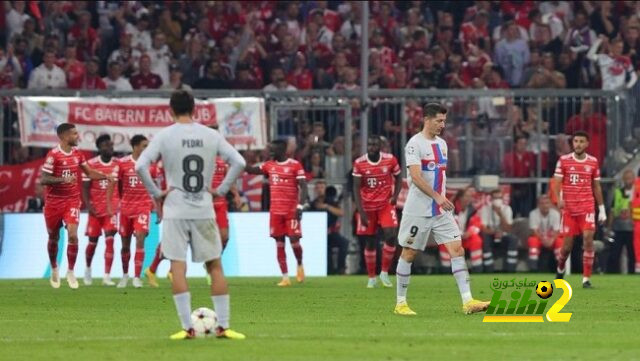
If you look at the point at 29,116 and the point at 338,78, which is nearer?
the point at 29,116

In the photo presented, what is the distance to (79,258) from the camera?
97.3 ft

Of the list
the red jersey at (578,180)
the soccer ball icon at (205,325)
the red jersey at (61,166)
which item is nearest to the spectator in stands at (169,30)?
the red jersey at (61,166)

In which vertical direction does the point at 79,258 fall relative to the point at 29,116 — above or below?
below

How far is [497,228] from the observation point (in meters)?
31.8

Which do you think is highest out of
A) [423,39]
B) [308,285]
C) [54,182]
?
[423,39]

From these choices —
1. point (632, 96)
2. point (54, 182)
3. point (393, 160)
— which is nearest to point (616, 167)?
point (632, 96)

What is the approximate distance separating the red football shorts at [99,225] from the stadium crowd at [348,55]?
4.52 meters

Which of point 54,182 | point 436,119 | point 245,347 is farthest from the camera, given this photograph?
point 54,182

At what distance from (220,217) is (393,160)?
2.93 m

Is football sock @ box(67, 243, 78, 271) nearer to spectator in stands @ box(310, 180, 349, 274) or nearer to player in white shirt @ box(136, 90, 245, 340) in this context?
spectator in stands @ box(310, 180, 349, 274)

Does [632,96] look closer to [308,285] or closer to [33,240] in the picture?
[308,285]

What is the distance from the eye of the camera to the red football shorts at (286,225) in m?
27.0

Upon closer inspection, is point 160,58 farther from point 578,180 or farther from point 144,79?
point 578,180

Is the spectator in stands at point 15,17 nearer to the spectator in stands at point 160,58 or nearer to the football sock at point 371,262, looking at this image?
the spectator in stands at point 160,58
